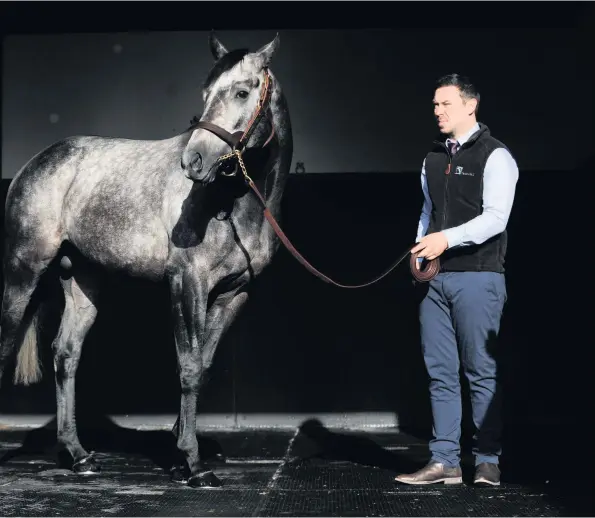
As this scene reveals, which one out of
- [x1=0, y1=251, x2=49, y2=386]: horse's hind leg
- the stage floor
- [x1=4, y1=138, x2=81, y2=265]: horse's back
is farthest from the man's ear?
[x1=0, y1=251, x2=49, y2=386]: horse's hind leg

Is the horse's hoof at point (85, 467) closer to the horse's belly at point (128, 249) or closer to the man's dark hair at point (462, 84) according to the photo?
the horse's belly at point (128, 249)

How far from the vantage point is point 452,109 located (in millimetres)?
4031

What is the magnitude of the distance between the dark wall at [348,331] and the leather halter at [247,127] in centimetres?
173

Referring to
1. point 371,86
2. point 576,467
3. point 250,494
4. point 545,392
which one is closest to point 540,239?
point 545,392

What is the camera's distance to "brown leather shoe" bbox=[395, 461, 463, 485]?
4.04 m

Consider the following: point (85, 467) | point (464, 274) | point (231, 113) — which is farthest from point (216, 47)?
point (85, 467)

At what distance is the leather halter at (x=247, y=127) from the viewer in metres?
4.02

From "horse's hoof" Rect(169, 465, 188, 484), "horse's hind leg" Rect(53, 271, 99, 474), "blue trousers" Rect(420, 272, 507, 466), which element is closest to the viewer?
"blue trousers" Rect(420, 272, 507, 466)

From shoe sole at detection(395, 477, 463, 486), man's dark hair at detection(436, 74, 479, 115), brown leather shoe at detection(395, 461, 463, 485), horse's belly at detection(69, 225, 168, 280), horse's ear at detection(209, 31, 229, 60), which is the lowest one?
shoe sole at detection(395, 477, 463, 486)

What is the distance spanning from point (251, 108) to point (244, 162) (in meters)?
0.32

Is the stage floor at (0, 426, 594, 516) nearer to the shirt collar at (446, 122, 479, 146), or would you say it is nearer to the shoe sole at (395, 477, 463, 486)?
the shoe sole at (395, 477, 463, 486)

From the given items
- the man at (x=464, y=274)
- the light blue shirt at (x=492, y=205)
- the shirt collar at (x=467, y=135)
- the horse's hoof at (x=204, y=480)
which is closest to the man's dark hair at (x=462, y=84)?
the man at (x=464, y=274)

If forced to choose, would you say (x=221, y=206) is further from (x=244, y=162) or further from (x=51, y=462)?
(x=51, y=462)

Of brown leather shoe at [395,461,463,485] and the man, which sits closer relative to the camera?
the man
